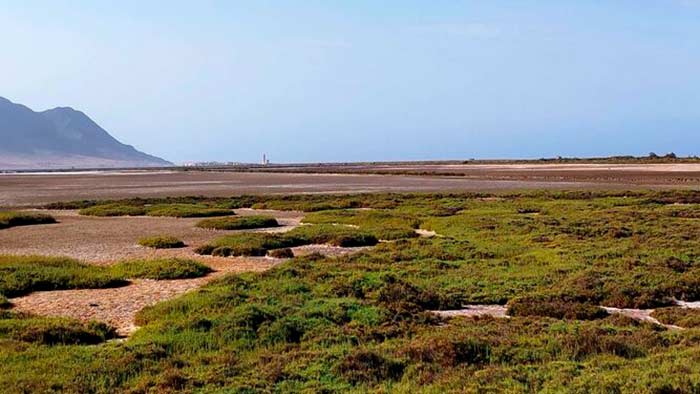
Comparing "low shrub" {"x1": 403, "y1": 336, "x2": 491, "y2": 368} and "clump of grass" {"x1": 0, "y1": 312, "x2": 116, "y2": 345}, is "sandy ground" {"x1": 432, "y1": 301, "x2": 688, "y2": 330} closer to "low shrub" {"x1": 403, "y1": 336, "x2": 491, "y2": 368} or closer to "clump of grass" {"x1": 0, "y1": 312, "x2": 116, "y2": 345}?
"low shrub" {"x1": 403, "y1": 336, "x2": 491, "y2": 368}

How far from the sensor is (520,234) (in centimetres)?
3133

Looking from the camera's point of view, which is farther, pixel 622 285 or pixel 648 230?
pixel 648 230

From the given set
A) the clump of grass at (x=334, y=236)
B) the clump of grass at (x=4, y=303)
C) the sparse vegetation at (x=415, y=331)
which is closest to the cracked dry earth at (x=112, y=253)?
the clump of grass at (x=4, y=303)

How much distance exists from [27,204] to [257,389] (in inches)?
2248

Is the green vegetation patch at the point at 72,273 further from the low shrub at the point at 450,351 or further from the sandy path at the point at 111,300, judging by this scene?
the low shrub at the point at 450,351

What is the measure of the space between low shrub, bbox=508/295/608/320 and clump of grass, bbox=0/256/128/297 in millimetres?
11029

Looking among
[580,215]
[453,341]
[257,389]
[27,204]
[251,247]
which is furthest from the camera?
[27,204]

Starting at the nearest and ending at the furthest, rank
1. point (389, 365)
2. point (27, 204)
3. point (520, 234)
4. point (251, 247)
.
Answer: point (389, 365) → point (251, 247) → point (520, 234) → point (27, 204)

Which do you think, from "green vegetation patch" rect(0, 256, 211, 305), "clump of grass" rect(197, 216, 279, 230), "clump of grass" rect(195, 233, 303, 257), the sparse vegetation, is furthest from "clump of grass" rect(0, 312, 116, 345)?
"clump of grass" rect(197, 216, 279, 230)

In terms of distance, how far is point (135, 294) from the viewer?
19.8m

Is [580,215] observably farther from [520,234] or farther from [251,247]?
[251,247]

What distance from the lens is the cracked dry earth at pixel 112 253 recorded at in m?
18.0

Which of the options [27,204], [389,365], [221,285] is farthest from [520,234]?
[27,204]

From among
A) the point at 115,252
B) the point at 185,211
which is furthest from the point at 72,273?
the point at 185,211
